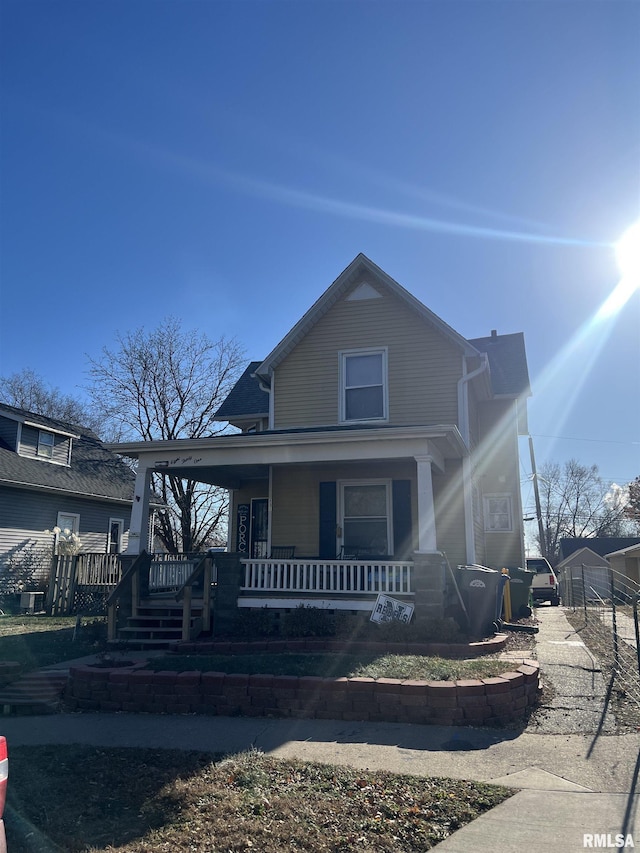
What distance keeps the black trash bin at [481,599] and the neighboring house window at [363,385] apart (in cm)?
450

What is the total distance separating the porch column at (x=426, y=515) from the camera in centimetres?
977

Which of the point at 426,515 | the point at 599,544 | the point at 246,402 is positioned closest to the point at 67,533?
the point at 246,402

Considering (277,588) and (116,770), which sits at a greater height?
(277,588)

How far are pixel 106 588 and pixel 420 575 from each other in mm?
10509

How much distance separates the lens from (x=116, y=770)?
4895 mm

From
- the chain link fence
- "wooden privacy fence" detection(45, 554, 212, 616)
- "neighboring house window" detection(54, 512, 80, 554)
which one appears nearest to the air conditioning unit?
"wooden privacy fence" detection(45, 554, 212, 616)

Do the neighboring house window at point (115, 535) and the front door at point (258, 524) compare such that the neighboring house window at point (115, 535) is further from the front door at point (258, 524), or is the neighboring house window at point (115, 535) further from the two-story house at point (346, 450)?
the front door at point (258, 524)

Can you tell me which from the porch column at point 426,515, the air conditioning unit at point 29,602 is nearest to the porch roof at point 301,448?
the porch column at point 426,515

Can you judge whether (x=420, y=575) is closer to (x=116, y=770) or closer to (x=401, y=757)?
(x=401, y=757)

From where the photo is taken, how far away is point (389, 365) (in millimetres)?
13500

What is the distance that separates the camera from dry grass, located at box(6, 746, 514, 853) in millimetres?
3736

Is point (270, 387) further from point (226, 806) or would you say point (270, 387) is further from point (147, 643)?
point (226, 806)

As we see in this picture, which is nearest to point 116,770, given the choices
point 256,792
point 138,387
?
point 256,792

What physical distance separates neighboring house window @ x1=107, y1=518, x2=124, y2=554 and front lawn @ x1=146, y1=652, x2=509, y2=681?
16688 mm
